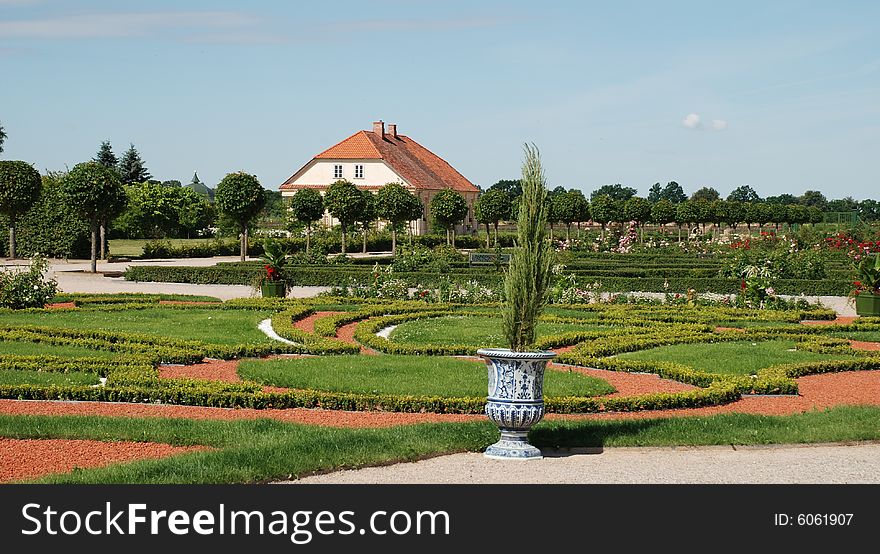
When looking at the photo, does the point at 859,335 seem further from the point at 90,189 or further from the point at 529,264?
the point at 90,189

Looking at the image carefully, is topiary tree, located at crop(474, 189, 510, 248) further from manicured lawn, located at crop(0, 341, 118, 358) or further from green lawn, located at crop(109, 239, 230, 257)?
manicured lawn, located at crop(0, 341, 118, 358)

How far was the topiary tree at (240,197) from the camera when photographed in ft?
125

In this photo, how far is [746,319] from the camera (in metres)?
18.6

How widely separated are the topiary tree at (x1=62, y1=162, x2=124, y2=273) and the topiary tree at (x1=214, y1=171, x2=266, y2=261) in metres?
5.66

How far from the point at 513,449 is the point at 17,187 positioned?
31698mm

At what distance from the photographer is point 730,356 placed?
47.0 ft

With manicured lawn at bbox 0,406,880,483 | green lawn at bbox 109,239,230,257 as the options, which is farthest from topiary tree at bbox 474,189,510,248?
manicured lawn at bbox 0,406,880,483

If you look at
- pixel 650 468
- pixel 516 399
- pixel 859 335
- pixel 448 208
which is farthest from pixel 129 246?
pixel 650 468

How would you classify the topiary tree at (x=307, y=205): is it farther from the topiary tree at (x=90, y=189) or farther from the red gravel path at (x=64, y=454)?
the red gravel path at (x=64, y=454)

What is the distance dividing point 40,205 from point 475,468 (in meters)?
36.7

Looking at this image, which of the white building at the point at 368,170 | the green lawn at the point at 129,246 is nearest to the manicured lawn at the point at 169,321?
the green lawn at the point at 129,246

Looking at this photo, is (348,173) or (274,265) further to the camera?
(348,173)

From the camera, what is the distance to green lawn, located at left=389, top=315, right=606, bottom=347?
15.8 meters
